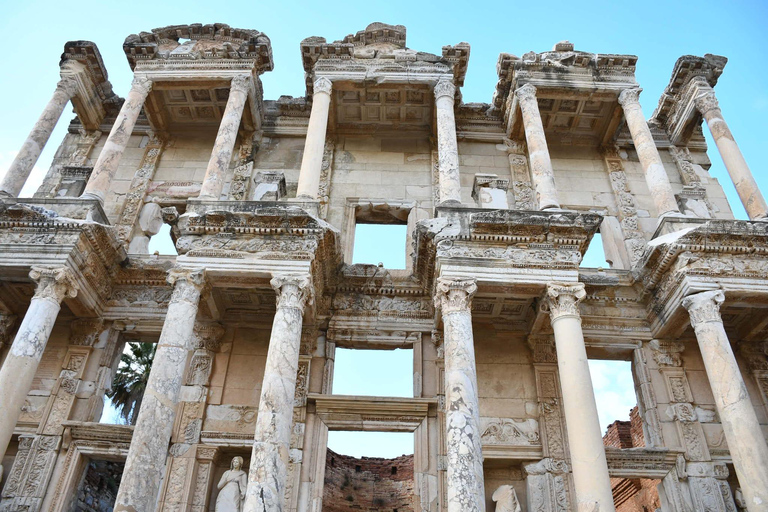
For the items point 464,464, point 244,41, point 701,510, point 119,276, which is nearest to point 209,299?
point 119,276

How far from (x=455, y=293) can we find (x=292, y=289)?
118 inches

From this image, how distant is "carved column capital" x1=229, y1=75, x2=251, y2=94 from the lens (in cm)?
1483

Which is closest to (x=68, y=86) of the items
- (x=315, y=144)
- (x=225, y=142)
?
(x=225, y=142)

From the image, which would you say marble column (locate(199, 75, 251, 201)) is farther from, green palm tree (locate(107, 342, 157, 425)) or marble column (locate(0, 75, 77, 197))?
green palm tree (locate(107, 342, 157, 425))

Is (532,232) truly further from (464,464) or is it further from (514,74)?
(514,74)

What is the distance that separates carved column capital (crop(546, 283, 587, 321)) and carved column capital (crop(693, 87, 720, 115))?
7.39 meters

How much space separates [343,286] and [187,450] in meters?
4.63

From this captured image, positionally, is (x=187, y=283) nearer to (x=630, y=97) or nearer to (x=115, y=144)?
(x=115, y=144)

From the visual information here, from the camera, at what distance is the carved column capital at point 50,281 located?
36.5ft

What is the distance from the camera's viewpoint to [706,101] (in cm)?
1505

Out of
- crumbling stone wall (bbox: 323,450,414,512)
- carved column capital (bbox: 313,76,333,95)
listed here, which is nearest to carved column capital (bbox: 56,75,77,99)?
carved column capital (bbox: 313,76,333,95)

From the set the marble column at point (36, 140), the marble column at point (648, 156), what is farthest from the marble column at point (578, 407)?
the marble column at point (36, 140)

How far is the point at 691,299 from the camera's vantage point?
1102 centimetres

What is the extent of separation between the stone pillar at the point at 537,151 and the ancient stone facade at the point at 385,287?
61mm
